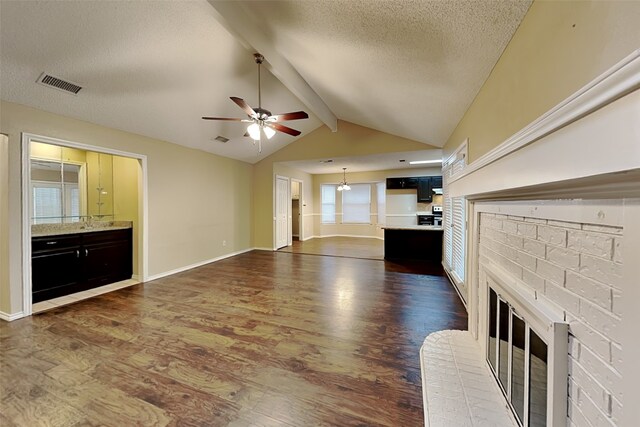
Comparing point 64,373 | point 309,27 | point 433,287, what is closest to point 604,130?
point 309,27

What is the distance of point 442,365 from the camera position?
1.85 metres

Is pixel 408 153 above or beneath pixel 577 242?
above

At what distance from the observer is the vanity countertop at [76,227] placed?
11.3 feet

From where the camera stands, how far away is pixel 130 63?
288 cm

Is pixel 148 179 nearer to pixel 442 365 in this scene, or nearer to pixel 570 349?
pixel 442 365

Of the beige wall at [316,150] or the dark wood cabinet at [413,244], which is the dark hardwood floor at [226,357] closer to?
the dark wood cabinet at [413,244]

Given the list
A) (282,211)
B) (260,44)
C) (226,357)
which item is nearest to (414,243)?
(282,211)

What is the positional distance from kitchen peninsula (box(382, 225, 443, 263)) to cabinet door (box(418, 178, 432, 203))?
242 cm

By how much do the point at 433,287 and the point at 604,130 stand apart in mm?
3867

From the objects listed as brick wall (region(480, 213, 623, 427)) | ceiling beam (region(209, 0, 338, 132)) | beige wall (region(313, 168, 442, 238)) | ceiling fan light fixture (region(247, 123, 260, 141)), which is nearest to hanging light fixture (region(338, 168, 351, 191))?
beige wall (region(313, 168, 442, 238))

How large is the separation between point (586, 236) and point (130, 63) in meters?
4.09

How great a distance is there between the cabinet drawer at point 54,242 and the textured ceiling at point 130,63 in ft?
5.65

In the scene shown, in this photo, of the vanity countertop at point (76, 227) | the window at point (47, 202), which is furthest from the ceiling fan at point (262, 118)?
the window at point (47, 202)

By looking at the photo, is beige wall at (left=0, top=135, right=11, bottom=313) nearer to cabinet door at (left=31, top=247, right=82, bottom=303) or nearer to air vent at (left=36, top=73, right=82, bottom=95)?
cabinet door at (left=31, top=247, right=82, bottom=303)
